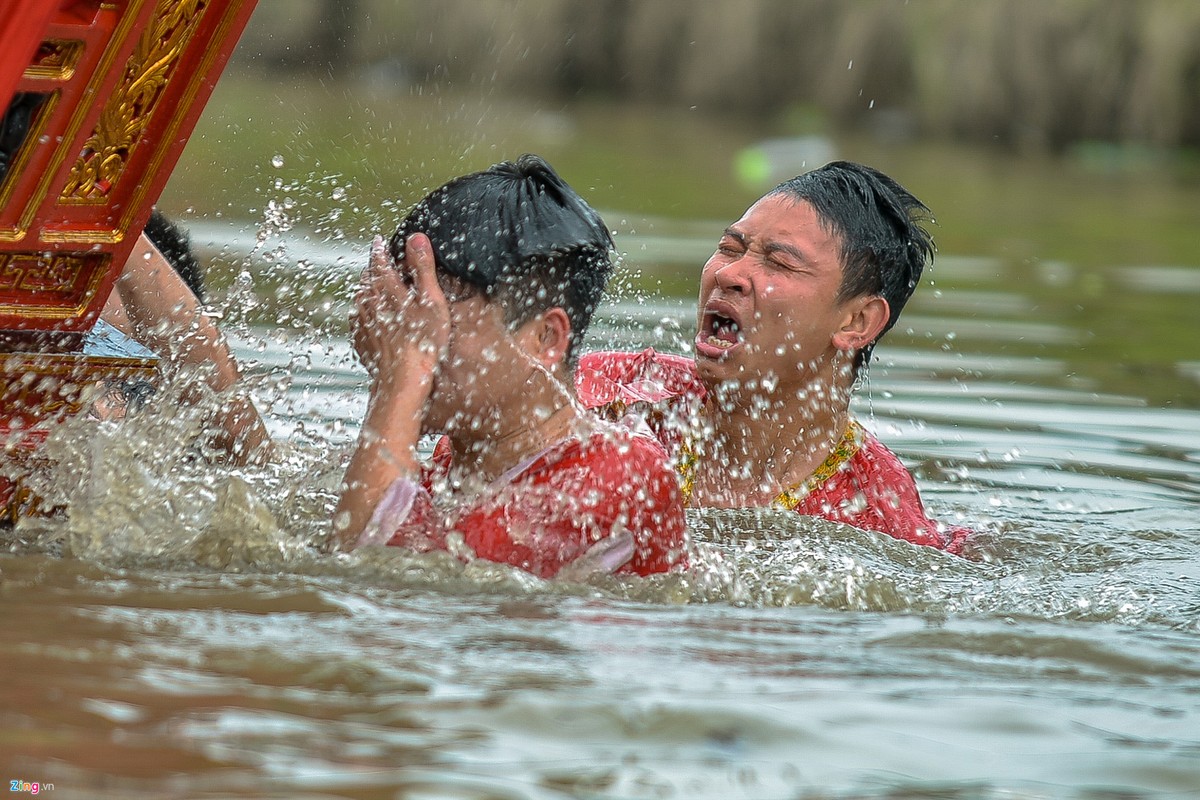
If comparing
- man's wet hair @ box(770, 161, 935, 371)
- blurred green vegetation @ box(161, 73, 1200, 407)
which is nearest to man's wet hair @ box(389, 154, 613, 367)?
blurred green vegetation @ box(161, 73, 1200, 407)

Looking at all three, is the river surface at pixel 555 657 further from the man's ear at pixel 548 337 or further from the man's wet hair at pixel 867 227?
the man's wet hair at pixel 867 227

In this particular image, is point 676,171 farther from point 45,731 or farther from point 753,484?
point 45,731

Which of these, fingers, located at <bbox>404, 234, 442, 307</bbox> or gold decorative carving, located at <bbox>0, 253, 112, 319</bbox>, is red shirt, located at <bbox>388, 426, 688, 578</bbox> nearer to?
fingers, located at <bbox>404, 234, 442, 307</bbox>

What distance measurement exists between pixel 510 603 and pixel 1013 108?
16566 millimetres

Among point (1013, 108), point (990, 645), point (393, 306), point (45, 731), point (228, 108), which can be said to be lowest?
point (45, 731)

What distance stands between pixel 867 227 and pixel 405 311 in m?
1.64

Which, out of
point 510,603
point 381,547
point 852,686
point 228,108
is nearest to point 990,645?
point 852,686

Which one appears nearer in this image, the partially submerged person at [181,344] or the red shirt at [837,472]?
the partially submerged person at [181,344]

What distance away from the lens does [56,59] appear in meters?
3.12

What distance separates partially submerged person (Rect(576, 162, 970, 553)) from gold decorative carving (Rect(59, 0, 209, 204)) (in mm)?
1522

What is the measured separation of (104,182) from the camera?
3344 millimetres

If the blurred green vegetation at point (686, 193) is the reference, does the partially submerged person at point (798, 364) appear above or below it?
below

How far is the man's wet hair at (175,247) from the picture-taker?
4.79 meters

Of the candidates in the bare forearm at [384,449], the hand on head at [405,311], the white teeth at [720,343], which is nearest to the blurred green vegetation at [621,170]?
the white teeth at [720,343]
